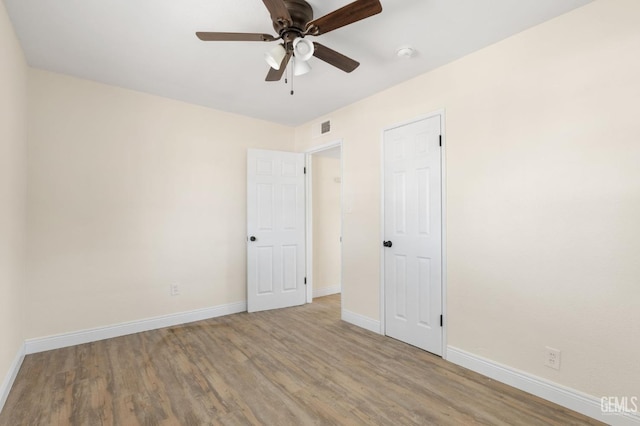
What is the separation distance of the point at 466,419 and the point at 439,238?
137 centimetres

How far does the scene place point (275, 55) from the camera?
6.43 ft

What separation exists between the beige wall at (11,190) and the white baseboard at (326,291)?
131 inches

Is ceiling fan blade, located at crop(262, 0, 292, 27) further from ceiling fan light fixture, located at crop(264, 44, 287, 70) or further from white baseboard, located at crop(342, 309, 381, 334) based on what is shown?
white baseboard, located at crop(342, 309, 381, 334)

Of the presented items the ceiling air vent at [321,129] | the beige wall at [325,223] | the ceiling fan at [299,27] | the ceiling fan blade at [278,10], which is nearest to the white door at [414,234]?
the ceiling air vent at [321,129]

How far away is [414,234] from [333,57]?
175cm

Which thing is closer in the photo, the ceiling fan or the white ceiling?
the ceiling fan

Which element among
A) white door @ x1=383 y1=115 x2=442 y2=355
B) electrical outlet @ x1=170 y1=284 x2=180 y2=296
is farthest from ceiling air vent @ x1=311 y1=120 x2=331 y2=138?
electrical outlet @ x1=170 y1=284 x2=180 y2=296

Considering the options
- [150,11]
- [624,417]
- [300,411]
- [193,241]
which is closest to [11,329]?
[193,241]

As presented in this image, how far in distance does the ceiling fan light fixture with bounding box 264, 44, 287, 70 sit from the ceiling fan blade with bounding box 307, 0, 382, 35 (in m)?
0.23

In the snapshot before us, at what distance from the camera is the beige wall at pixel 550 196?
1823 mm

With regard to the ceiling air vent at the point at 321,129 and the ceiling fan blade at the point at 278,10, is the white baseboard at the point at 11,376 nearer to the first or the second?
the ceiling fan blade at the point at 278,10

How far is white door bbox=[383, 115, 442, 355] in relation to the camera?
278 cm

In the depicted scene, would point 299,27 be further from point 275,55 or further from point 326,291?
point 326,291

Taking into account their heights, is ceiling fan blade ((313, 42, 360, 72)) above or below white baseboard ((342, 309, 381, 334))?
above
